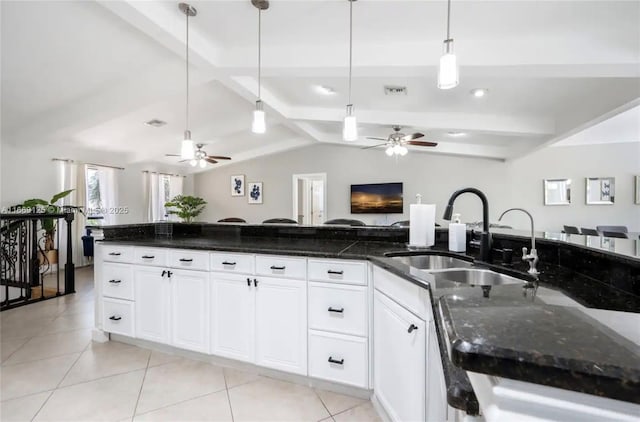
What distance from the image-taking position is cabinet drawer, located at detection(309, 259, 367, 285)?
1.84 metres

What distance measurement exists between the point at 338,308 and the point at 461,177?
18.9 ft

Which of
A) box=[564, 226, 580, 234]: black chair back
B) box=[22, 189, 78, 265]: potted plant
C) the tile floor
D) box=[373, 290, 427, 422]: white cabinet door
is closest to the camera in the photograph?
box=[373, 290, 427, 422]: white cabinet door

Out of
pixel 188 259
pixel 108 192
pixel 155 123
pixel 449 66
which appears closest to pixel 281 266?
pixel 188 259

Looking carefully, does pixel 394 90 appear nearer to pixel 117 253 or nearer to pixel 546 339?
pixel 117 253

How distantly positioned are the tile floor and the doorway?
550 centimetres

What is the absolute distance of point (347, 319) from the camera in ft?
6.14

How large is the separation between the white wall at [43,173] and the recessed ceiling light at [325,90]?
510 centimetres

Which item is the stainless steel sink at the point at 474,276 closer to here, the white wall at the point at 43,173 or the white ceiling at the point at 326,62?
the white ceiling at the point at 326,62

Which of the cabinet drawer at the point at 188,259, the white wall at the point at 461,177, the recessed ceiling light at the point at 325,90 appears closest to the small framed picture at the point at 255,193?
the white wall at the point at 461,177

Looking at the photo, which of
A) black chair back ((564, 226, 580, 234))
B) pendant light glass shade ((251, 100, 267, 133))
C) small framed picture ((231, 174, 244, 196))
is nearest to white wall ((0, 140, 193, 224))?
small framed picture ((231, 174, 244, 196))

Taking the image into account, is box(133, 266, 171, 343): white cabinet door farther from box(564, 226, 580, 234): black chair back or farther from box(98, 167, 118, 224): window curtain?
box(564, 226, 580, 234): black chair back

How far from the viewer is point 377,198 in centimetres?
706

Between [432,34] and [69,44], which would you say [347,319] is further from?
[69,44]

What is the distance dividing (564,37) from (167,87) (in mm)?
3904
